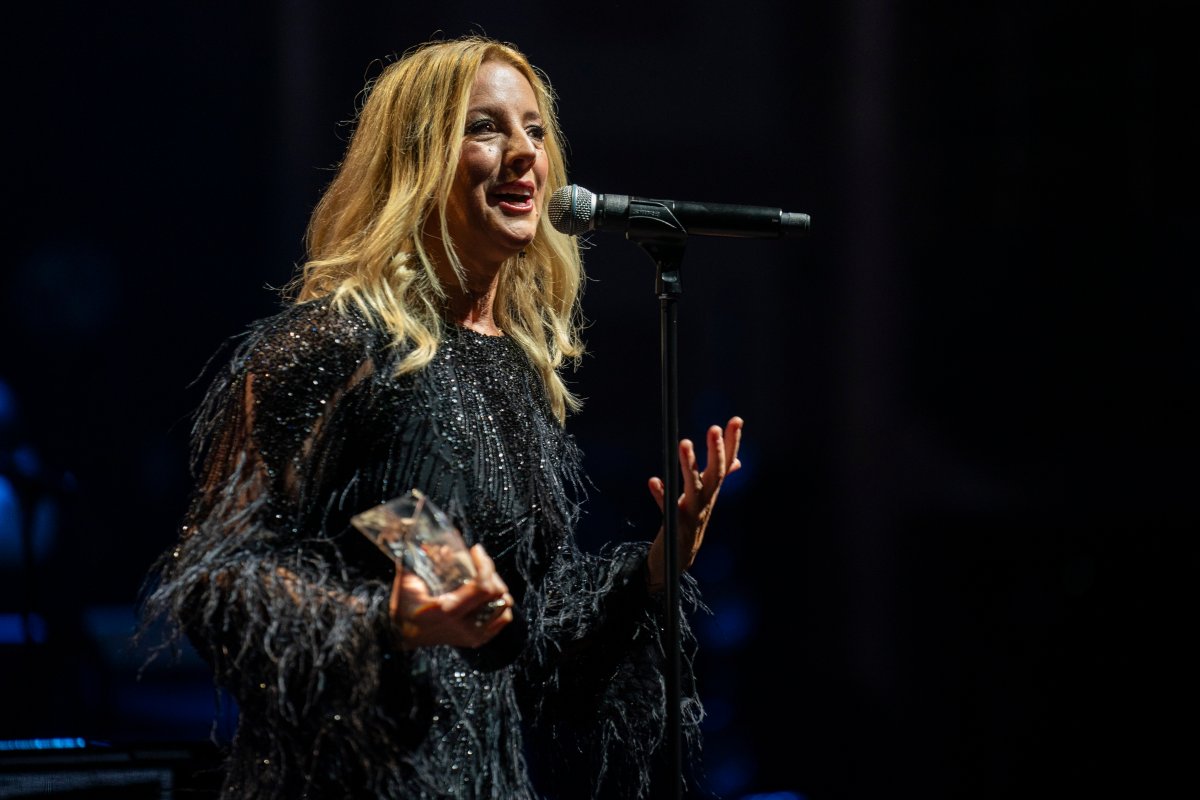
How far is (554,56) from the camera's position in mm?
2156

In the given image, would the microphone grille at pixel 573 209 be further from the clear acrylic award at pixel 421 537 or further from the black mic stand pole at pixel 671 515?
the clear acrylic award at pixel 421 537

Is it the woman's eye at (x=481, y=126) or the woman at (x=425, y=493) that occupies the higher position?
the woman's eye at (x=481, y=126)

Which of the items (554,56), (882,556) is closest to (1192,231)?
(882,556)

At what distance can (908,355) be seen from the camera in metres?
2.27

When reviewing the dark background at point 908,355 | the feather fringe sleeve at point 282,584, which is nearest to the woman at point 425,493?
the feather fringe sleeve at point 282,584

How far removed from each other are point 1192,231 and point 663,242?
1.62m

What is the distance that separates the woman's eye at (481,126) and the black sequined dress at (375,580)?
0.25 m

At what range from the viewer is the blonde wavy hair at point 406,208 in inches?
50.6

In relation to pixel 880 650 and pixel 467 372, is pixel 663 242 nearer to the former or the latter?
pixel 467 372

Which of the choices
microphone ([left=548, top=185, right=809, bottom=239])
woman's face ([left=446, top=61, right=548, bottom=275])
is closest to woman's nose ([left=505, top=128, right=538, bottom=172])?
woman's face ([left=446, top=61, right=548, bottom=275])

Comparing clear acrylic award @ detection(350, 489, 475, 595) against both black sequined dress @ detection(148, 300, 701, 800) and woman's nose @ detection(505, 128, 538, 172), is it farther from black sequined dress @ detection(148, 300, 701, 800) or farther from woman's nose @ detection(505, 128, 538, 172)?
woman's nose @ detection(505, 128, 538, 172)

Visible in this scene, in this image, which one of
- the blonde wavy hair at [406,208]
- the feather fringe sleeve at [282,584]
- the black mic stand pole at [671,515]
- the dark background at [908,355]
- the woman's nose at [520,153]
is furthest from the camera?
the dark background at [908,355]

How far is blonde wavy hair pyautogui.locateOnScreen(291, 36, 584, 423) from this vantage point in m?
1.28

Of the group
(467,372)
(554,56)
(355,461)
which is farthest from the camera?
(554,56)
